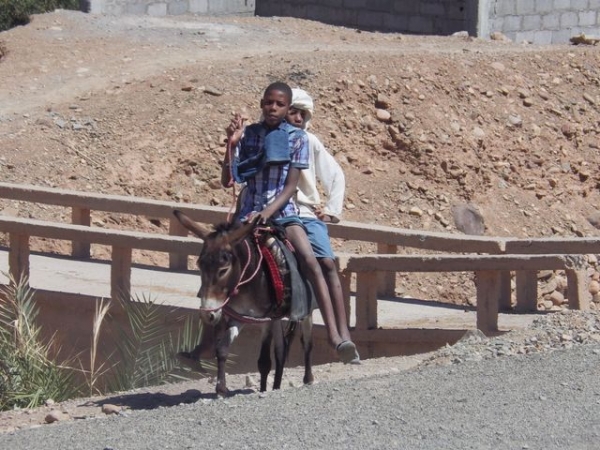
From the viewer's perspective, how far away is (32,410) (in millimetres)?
8875

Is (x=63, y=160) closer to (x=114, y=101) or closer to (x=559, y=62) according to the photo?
(x=114, y=101)

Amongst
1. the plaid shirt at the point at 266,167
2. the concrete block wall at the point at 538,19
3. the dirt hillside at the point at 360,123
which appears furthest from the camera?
the concrete block wall at the point at 538,19

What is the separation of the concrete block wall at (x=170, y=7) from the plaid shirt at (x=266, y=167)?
46.5ft

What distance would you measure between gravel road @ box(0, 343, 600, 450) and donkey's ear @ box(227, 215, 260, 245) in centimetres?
89

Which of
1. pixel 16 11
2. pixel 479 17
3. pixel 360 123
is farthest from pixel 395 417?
pixel 16 11

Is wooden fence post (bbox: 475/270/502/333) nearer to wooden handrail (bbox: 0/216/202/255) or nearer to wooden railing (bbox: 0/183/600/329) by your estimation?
wooden railing (bbox: 0/183/600/329)

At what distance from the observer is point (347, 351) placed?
8398 mm

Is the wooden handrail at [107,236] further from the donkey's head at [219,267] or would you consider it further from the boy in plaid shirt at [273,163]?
the donkey's head at [219,267]

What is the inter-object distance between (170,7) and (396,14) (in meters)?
3.82

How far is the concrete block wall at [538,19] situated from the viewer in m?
20.7

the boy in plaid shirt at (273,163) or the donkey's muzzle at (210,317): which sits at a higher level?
the boy in plaid shirt at (273,163)

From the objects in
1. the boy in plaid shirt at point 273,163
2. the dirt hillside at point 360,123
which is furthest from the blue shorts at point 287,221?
the dirt hillside at point 360,123

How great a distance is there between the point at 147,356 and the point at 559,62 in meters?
11.4

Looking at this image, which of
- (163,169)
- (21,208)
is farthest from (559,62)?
(21,208)
